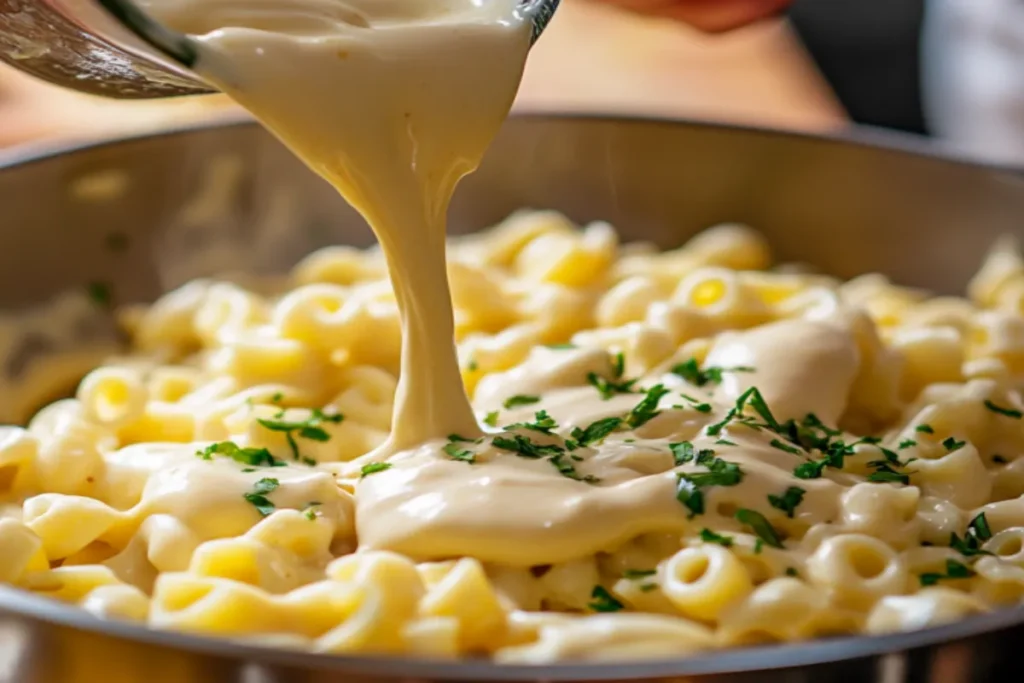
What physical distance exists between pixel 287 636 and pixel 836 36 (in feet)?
14.1

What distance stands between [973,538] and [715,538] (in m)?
0.33

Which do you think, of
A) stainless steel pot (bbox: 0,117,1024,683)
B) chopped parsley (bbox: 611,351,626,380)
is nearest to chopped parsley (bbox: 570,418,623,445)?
chopped parsley (bbox: 611,351,626,380)

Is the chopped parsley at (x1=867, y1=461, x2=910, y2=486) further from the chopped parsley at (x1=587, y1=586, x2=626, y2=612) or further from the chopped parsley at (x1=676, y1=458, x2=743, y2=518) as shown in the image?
the chopped parsley at (x1=587, y1=586, x2=626, y2=612)

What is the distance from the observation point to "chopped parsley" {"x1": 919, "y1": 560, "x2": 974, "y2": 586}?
153 cm

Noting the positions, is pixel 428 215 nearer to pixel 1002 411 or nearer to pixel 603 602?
pixel 603 602

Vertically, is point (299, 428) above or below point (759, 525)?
above

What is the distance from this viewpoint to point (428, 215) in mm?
1730

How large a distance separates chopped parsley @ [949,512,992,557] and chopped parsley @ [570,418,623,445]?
1.41 ft

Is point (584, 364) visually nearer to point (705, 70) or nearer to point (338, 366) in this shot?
point (338, 366)

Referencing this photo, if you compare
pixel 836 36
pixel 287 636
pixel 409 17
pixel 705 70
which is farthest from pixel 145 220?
pixel 836 36

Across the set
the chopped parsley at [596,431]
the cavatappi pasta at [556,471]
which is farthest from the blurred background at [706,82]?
the chopped parsley at [596,431]

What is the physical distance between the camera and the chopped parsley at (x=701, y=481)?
1.55 m

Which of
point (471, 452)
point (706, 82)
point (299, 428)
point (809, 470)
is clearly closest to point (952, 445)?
point (809, 470)

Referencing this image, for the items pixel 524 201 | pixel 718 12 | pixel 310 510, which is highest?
pixel 718 12
